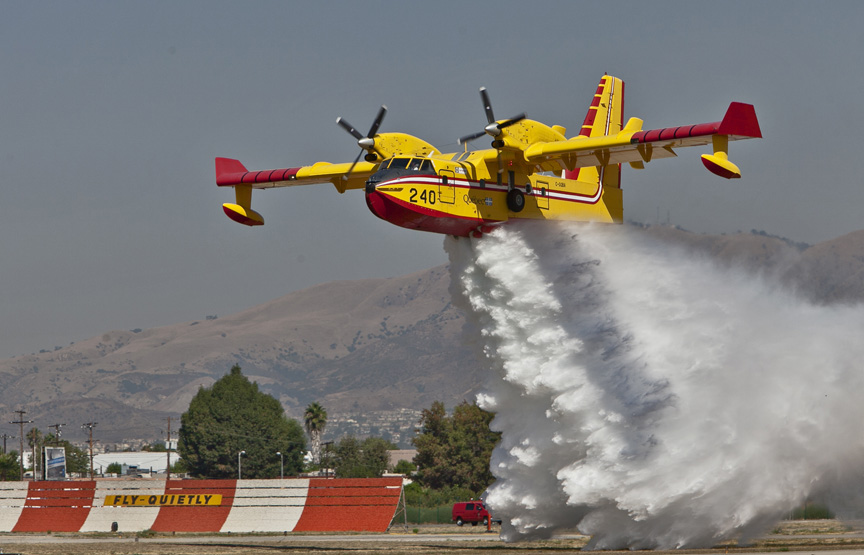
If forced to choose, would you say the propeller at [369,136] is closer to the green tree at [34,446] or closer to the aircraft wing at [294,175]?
the aircraft wing at [294,175]

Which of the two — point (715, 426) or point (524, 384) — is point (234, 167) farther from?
point (715, 426)

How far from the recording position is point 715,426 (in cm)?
2847

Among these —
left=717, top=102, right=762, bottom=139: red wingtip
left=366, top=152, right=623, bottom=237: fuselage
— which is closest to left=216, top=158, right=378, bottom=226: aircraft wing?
left=366, top=152, right=623, bottom=237: fuselage

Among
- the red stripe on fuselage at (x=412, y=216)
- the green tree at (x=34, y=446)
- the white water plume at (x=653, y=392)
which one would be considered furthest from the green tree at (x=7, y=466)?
the red stripe on fuselage at (x=412, y=216)

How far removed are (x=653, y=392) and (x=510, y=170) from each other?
26.5 feet

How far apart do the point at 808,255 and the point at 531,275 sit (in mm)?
8716

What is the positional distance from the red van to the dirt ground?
894 cm

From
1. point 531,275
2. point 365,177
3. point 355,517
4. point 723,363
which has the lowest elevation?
point 355,517

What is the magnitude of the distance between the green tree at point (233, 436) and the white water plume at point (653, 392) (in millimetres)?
103468

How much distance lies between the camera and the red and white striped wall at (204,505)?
164 ft

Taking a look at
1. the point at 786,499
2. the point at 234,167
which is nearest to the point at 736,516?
the point at 786,499

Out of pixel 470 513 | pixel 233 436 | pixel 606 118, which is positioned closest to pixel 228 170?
pixel 606 118

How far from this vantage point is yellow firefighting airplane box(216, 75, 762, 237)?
97.5 ft

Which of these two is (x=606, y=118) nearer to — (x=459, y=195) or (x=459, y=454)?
(x=459, y=195)
